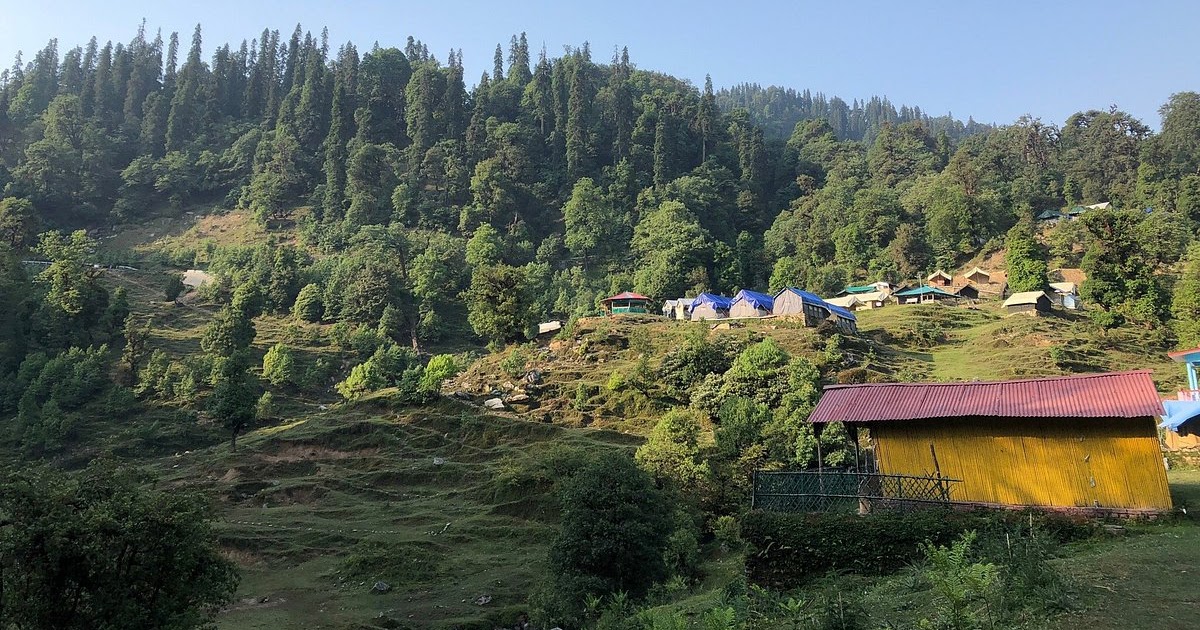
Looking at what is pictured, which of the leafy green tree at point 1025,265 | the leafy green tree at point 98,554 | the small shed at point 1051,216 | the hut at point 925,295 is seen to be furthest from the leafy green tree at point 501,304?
the small shed at point 1051,216

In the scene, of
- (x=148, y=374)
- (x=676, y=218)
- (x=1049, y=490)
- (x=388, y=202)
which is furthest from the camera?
(x=388, y=202)

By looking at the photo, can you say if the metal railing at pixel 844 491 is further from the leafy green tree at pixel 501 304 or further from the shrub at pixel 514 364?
the leafy green tree at pixel 501 304

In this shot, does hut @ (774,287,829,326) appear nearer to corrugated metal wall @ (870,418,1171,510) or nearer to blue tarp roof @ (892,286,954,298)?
blue tarp roof @ (892,286,954,298)

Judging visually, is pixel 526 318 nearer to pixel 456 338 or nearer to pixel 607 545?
pixel 456 338

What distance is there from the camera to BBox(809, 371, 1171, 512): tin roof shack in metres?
14.5

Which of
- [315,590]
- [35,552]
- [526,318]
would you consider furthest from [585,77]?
[35,552]

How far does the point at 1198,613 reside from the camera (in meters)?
8.79

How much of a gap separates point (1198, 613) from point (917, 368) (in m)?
35.6

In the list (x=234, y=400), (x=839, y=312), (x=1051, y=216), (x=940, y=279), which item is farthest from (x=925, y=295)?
(x=234, y=400)

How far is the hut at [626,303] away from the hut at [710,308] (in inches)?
246

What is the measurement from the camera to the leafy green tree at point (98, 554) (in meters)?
12.4

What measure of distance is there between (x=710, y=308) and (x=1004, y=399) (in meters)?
39.8

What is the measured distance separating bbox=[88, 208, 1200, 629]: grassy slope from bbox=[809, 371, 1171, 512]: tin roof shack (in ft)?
4.70

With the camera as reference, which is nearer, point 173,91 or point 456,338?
point 456,338
